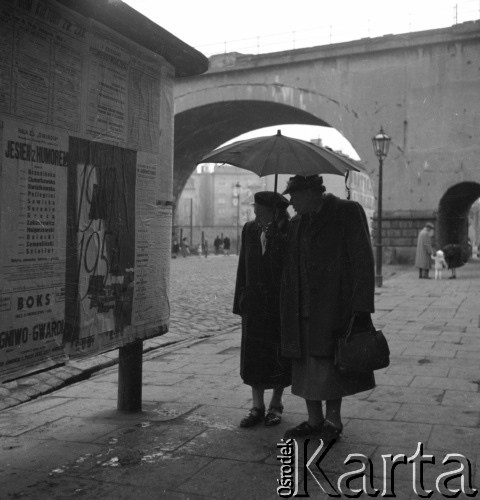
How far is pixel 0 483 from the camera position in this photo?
379cm

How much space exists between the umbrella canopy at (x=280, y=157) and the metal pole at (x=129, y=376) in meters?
1.48

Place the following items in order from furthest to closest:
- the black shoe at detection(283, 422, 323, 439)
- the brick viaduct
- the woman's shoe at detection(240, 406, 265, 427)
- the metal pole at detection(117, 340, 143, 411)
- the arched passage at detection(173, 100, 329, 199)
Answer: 1. the arched passage at detection(173, 100, 329, 199)
2. the brick viaduct
3. the metal pole at detection(117, 340, 143, 411)
4. the woman's shoe at detection(240, 406, 265, 427)
5. the black shoe at detection(283, 422, 323, 439)

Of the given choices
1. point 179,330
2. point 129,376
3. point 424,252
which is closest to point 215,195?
point 424,252

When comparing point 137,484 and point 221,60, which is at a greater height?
point 221,60

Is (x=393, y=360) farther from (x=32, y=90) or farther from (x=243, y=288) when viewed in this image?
(x=32, y=90)

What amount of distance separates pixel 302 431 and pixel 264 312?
0.86 meters

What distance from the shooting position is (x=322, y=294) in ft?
14.7

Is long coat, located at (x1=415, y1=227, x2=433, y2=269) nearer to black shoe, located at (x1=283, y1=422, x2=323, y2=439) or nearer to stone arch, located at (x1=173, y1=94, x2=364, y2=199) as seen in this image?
stone arch, located at (x1=173, y1=94, x2=364, y2=199)

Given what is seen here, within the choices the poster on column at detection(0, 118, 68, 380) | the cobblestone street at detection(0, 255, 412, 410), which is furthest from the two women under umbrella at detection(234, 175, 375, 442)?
the cobblestone street at detection(0, 255, 412, 410)

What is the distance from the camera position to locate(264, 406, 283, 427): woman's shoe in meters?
4.93

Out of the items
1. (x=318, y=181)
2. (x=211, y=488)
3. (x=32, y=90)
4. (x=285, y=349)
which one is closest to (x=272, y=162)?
(x=318, y=181)

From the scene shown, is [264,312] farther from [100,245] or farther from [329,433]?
[100,245]

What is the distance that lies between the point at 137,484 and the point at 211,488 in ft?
1.31

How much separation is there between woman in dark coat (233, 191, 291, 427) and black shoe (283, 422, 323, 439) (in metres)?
0.33
